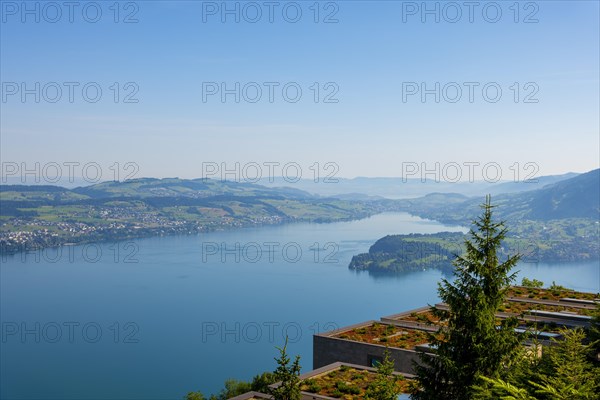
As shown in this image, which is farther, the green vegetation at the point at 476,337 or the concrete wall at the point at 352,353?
the concrete wall at the point at 352,353

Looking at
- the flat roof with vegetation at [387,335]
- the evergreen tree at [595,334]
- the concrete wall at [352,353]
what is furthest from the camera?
the flat roof with vegetation at [387,335]

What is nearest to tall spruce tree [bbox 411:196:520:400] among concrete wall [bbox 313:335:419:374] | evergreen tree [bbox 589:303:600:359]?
evergreen tree [bbox 589:303:600:359]

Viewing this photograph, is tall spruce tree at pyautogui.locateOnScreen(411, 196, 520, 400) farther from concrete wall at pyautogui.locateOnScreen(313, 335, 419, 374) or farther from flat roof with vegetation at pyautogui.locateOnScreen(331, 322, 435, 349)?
flat roof with vegetation at pyautogui.locateOnScreen(331, 322, 435, 349)

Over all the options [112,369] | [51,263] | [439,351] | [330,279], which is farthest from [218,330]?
[439,351]

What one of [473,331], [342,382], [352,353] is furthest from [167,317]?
[473,331]

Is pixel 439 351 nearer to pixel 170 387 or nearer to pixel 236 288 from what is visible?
pixel 170 387

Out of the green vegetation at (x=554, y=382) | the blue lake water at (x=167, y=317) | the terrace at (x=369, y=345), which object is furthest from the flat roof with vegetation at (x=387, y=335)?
the blue lake water at (x=167, y=317)

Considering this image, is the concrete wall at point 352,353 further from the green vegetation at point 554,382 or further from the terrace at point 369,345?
the green vegetation at point 554,382

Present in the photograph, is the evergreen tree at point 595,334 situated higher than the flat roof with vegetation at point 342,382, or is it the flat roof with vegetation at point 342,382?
the evergreen tree at point 595,334
